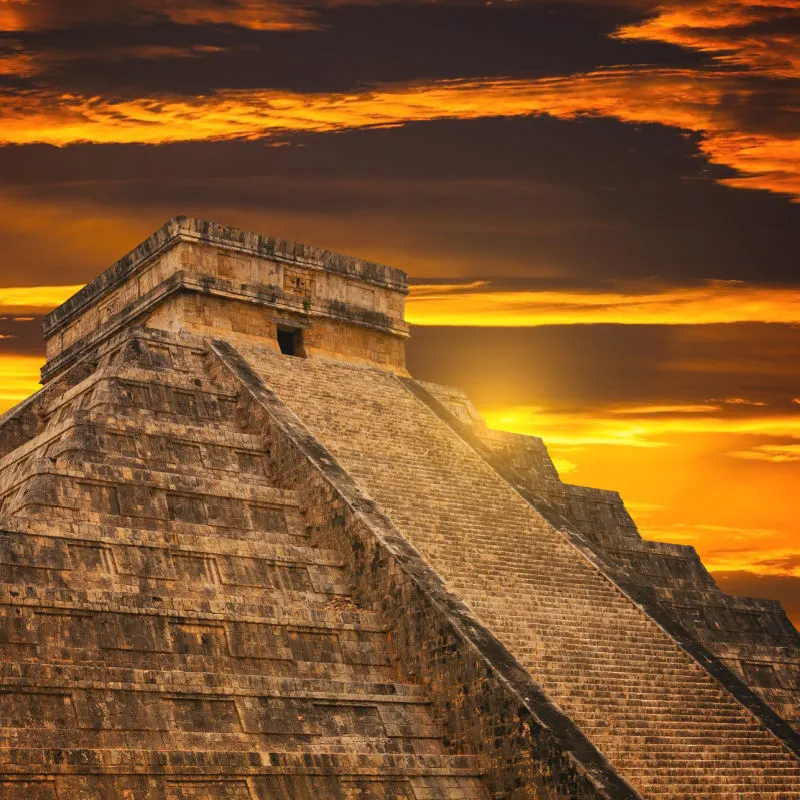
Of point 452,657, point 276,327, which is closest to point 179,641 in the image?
point 452,657

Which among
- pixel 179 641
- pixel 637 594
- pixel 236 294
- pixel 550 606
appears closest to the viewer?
pixel 179 641

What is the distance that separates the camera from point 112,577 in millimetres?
19219

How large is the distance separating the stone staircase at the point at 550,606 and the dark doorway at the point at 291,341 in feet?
3.64

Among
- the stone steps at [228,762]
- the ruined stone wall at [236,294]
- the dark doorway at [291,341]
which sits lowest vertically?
the stone steps at [228,762]

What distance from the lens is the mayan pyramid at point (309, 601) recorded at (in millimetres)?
17766

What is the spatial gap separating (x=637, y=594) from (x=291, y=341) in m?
8.63

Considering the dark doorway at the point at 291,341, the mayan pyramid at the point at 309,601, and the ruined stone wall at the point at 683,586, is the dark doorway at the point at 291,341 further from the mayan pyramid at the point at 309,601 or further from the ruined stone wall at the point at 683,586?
the ruined stone wall at the point at 683,586

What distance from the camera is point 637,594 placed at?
77.3 ft

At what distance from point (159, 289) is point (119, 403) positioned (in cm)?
481

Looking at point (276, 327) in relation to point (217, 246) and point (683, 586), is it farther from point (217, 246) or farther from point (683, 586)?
point (683, 586)

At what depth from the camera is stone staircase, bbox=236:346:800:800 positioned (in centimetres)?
2002

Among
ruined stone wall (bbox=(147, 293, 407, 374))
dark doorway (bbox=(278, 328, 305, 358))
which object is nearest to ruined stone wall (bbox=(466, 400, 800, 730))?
ruined stone wall (bbox=(147, 293, 407, 374))

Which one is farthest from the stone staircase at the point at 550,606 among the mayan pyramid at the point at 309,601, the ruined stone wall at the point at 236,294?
the ruined stone wall at the point at 236,294

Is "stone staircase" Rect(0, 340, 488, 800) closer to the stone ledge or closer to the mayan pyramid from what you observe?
the mayan pyramid
